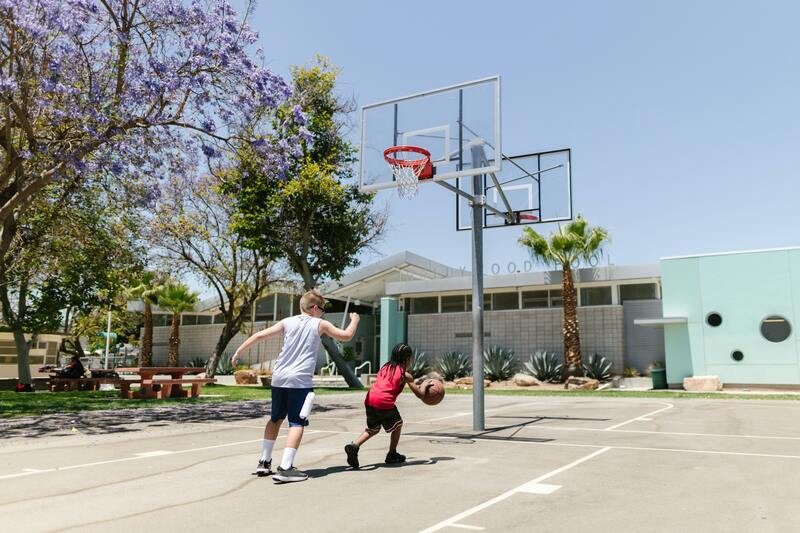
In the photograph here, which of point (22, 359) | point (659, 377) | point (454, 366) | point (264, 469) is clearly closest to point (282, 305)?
point (454, 366)

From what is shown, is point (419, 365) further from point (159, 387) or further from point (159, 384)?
point (159, 384)

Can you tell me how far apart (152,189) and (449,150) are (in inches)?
379

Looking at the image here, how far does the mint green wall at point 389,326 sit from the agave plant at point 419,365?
151 centimetres

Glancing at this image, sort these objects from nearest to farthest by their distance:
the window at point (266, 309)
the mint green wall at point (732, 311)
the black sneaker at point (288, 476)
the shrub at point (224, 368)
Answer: the black sneaker at point (288, 476)
the mint green wall at point (732, 311)
the shrub at point (224, 368)
the window at point (266, 309)

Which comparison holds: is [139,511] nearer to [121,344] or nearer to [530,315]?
[530,315]

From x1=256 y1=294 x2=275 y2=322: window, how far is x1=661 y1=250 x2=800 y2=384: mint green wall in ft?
87.5

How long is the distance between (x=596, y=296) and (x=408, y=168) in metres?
22.4

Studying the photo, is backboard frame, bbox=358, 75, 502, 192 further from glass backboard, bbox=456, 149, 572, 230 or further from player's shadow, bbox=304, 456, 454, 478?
player's shadow, bbox=304, 456, 454, 478

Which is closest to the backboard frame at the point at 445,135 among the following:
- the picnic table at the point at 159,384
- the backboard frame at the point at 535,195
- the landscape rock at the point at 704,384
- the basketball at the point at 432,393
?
the backboard frame at the point at 535,195

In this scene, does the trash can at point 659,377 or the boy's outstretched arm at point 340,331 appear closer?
the boy's outstretched arm at point 340,331

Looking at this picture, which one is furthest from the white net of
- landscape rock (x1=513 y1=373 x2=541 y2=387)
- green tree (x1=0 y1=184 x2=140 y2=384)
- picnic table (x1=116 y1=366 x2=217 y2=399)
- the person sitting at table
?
landscape rock (x1=513 y1=373 x2=541 y2=387)

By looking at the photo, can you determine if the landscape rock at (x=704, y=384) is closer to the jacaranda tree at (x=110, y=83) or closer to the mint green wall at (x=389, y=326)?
the mint green wall at (x=389, y=326)

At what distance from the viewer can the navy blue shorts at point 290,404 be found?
6.02 m

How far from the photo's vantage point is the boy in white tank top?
5.99 metres
